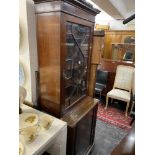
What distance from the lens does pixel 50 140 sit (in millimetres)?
991

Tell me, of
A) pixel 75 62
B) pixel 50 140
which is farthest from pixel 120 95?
pixel 50 140

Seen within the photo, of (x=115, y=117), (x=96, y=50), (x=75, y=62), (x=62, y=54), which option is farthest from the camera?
(x=115, y=117)

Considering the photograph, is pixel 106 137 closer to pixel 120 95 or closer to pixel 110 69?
pixel 120 95

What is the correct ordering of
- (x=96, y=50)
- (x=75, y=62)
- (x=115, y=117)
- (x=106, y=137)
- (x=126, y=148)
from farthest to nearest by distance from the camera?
(x=115, y=117) → (x=106, y=137) → (x=96, y=50) → (x=75, y=62) → (x=126, y=148)

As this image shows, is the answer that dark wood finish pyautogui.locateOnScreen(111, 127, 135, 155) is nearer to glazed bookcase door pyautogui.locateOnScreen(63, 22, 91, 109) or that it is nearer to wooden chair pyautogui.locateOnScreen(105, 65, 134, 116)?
glazed bookcase door pyautogui.locateOnScreen(63, 22, 91, 109)

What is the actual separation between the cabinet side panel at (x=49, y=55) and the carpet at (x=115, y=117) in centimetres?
173

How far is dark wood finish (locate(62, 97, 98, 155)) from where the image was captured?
1262 mm

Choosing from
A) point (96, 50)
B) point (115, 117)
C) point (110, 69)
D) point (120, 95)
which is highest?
point (96, 50)

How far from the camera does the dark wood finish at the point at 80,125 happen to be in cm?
126

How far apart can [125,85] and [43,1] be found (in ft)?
8.18

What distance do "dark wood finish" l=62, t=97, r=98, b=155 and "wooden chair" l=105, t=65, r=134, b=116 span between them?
131cm

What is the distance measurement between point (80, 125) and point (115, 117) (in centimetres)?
162

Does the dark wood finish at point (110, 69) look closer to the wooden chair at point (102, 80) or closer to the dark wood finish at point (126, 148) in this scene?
the wooden chair at point (102, 80)

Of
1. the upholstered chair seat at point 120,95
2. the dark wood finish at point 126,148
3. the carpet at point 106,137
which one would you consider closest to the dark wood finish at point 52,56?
the dark wood finish at point 126,148
